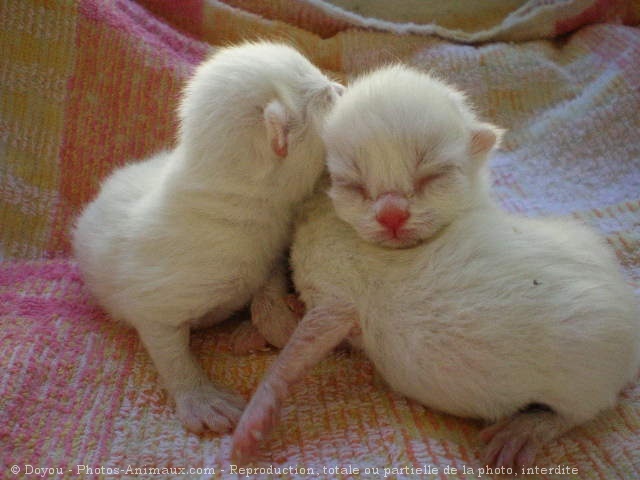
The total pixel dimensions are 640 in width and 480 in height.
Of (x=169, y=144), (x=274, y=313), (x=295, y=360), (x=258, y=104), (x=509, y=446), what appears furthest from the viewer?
(x=169, y=144)

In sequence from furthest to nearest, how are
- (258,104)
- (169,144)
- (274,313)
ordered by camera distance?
(169,144)
(274,313)
(258,104)

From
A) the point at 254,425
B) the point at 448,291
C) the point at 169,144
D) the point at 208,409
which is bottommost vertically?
the point at 169,144

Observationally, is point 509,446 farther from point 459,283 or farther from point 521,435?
point 459,283

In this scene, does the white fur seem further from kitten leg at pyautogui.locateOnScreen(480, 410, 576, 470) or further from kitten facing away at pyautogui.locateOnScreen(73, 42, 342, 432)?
kitten facing away at pyautogui.locateOnScreen(73, 42, 342, 432)

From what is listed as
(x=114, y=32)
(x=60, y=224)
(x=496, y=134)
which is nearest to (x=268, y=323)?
(x=496, y=134)

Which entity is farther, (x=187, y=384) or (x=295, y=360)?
(x=187, y=384)

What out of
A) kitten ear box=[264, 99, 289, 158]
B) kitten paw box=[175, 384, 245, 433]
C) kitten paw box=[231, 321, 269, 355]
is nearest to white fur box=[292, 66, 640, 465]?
kitten ear box=[264, 99, 289, 158]

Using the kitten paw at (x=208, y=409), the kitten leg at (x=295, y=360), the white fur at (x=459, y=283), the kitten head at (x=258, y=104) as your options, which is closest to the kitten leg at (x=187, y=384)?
the kitten paw at (x=208, y=409)

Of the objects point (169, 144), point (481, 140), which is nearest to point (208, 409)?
point (481, 140)

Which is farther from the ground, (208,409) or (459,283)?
(459,283)
